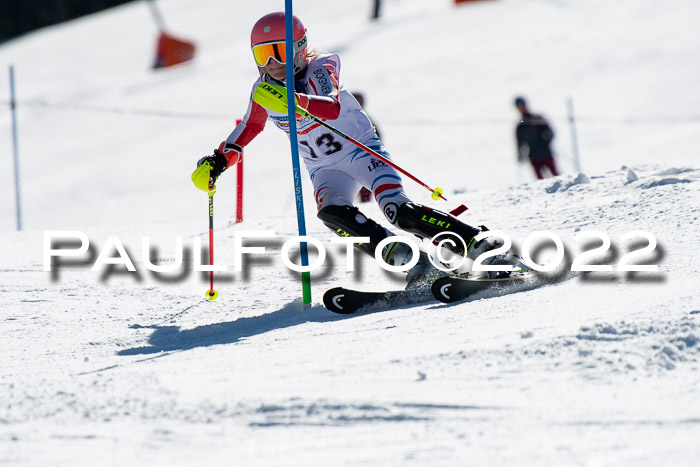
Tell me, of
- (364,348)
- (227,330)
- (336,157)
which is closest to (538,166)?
(336,157)

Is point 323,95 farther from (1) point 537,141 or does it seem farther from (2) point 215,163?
(1) point 537,141

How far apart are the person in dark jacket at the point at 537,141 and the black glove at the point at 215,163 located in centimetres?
729

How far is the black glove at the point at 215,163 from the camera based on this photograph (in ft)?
16.2

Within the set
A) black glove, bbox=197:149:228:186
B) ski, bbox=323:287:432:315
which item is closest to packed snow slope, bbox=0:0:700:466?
ski, bbox=323:287:432:315

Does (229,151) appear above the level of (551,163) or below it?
below

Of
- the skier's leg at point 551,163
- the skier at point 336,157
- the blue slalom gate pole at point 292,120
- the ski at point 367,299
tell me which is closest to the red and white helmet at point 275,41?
the skier at point 336,157

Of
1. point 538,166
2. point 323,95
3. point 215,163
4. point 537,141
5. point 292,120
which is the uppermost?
point 537,141

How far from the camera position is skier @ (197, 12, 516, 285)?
4.68m

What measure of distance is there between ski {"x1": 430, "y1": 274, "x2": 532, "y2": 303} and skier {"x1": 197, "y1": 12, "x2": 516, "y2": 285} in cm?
16

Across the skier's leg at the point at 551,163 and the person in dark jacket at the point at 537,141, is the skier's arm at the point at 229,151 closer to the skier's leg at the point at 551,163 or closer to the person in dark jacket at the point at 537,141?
the person in dark jacket at the point at 537,141

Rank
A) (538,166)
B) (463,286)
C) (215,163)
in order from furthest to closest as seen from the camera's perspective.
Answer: (538,166) < (215,163) < (463,286)

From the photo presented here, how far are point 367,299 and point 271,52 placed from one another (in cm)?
143

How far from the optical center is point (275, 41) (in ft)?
15.6

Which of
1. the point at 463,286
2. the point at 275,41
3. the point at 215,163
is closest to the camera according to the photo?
the point at 463,286
